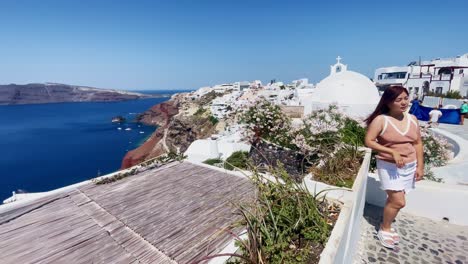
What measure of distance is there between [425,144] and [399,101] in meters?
5.53

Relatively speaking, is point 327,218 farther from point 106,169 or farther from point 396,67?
point 396,67

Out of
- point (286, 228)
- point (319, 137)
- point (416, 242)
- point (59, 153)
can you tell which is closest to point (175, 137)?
point (59, 153)

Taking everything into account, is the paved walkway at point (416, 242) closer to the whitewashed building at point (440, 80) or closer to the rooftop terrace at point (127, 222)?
the rooftop terrace at point (127, 222)

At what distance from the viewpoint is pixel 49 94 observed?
175 meters

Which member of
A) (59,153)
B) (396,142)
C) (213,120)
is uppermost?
(396,142)

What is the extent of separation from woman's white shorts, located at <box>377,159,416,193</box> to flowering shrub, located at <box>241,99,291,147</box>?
2837mm

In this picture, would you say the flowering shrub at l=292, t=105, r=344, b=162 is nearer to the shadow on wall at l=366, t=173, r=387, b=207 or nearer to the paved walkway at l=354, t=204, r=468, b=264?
the shadow on wall at l=366, t=173, r=387, b=207

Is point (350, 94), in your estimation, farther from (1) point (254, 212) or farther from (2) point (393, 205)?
(1) point (254, 212)

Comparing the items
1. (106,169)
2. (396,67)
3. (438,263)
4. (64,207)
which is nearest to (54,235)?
(64,207)

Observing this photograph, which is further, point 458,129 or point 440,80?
point 440,80

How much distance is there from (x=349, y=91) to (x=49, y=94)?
728 feet

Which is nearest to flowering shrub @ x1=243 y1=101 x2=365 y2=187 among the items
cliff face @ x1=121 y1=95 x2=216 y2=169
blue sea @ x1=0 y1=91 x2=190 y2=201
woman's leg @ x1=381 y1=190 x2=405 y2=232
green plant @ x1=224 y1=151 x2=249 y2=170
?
woman's leg @ x1=381 y1=190 x2=405 y2=232

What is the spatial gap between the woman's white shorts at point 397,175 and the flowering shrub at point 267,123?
9.31ft

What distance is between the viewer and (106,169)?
3847 centimetres
